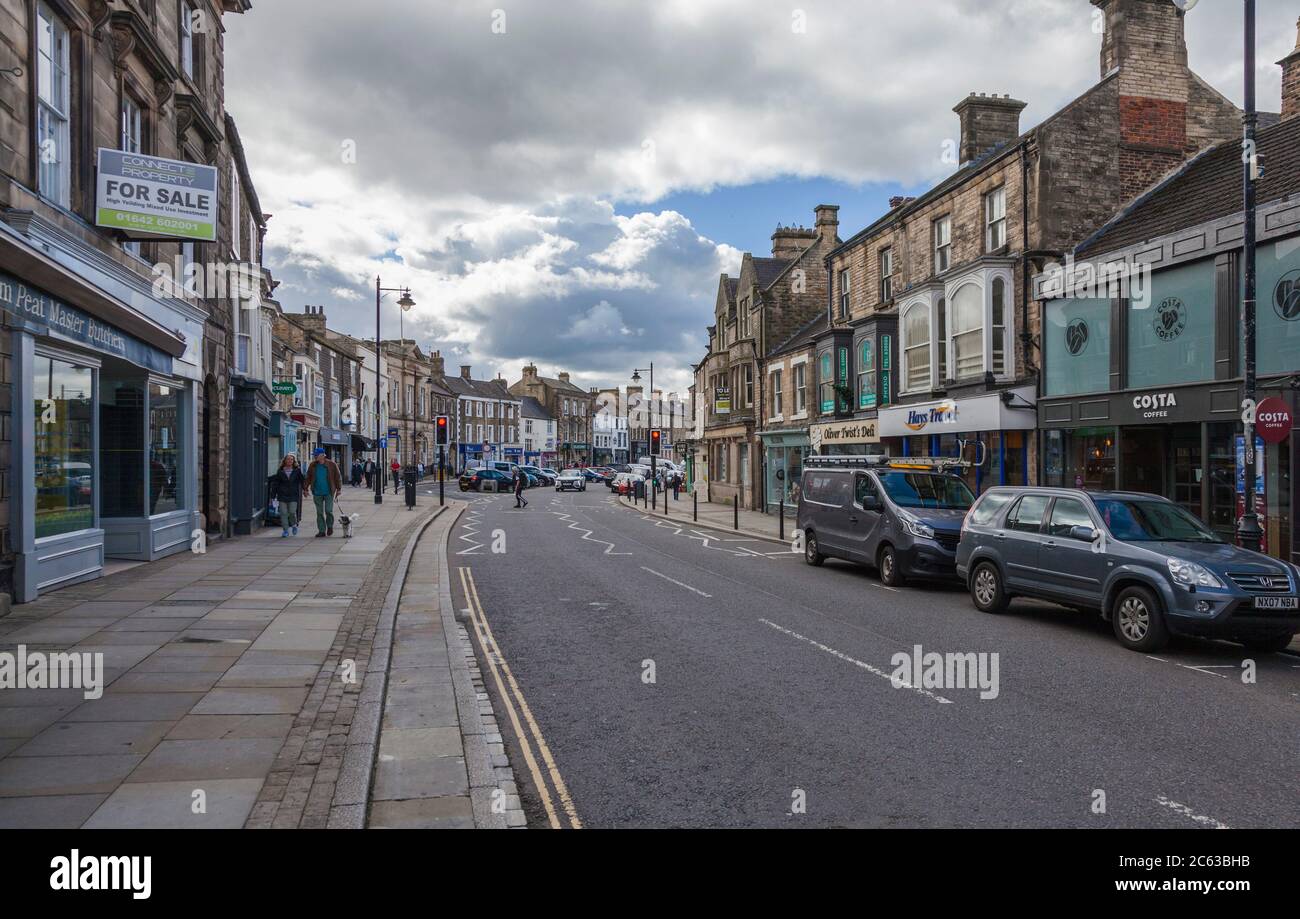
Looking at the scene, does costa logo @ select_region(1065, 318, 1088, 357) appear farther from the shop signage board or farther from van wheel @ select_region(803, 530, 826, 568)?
the shop signage board

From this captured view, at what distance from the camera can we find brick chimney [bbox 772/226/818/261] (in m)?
39.6

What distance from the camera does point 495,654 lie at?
29.1ft

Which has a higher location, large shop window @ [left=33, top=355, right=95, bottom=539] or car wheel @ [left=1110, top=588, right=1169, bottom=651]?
large shop window @ [left=33, top=355, right=95, bottom=539]

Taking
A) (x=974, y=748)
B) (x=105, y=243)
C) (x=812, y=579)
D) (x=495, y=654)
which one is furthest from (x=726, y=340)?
(x=974, y=748)

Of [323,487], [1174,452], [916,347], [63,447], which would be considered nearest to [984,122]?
[916,347]

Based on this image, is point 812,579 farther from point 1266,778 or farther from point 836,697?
point 1266,778

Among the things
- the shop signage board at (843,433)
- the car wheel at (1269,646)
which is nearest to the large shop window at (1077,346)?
the shop signage board at (843,433)

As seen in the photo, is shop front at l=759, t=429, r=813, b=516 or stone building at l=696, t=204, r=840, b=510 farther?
stone building at l=696, t=204, r=840, b=510

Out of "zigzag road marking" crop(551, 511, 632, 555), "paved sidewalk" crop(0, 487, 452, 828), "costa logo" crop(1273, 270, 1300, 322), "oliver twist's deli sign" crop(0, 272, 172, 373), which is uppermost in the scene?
"costa logo" crop(1273, 270, 1300, 322)

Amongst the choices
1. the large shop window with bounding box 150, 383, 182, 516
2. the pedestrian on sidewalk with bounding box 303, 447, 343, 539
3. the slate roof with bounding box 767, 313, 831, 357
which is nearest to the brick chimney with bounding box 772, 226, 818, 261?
the slate roof with bounding box 767, 313, 831, 357

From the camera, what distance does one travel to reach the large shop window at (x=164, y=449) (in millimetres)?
14680

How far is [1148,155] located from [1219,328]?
7.00 m

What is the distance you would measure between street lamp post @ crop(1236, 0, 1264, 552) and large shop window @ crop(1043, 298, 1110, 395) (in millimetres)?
5816
